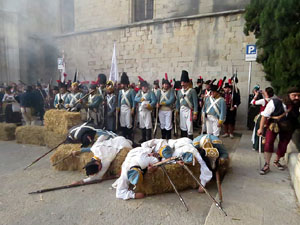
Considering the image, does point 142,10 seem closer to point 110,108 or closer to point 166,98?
point 110,108

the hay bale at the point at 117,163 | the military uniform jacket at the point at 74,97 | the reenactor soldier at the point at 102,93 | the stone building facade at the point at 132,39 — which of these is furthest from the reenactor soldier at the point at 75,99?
the stone building facade at the point at 132,39

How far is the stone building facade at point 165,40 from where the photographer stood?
9586mm

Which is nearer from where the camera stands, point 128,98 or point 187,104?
point 187,104

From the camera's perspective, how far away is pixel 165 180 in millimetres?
3275

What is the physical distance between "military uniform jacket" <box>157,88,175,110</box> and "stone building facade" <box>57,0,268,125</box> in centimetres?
479

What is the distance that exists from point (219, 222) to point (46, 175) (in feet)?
10.1

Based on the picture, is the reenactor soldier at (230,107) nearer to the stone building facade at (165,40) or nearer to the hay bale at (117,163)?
the stone building facade at (165,40)

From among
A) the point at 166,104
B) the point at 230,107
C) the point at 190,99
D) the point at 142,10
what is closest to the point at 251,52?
the point at 230,107

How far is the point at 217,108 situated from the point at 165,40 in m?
7.08

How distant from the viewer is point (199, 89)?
8.55 metres

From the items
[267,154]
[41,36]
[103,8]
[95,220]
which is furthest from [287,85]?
[41,36]

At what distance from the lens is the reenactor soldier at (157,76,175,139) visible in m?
5.93

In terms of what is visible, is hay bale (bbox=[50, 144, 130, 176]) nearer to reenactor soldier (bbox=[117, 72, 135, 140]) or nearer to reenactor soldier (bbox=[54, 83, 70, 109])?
reenactor soldier (bbox=[117, 72, 135, 140])

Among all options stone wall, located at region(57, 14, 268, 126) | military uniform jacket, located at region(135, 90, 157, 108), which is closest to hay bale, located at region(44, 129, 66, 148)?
military uniform jacket, located at region(135, 90, 157, 108)
